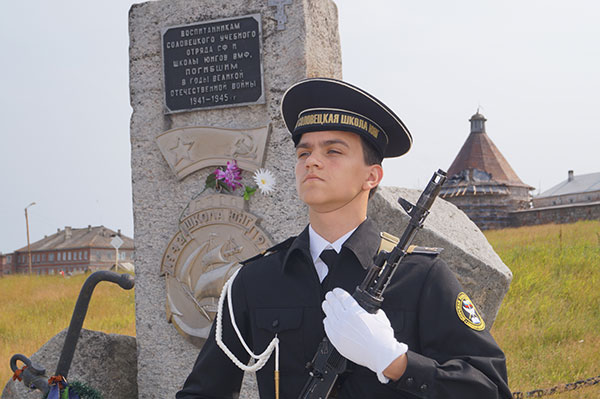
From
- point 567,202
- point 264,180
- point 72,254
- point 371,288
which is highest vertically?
point 264,180

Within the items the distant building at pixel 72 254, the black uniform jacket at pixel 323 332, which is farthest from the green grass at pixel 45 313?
the distant building at pixel 72 254

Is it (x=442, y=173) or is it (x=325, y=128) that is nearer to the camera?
(x=442, y=173)

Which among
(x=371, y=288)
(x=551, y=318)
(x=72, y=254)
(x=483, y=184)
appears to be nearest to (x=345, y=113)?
(x=371, y=288)

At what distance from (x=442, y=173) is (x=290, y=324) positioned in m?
0.74

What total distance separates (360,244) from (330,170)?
0.93 ft

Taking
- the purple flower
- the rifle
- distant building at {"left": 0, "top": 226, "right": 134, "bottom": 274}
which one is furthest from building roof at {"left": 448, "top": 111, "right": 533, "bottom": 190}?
the rifle

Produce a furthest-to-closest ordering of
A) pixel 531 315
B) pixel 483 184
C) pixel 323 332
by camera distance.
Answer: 1. pixel 483 184
2. pixel 531 315
3. pixel 323 332

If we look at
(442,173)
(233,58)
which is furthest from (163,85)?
(442,173)

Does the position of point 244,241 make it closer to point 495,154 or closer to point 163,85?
point 163,85

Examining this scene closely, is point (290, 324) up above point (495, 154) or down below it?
below

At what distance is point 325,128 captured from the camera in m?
2.24

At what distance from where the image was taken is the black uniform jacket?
1.87 m

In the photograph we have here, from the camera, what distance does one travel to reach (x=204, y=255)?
4.77 m

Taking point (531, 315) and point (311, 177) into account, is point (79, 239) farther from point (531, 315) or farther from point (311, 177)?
point (311, 177)
